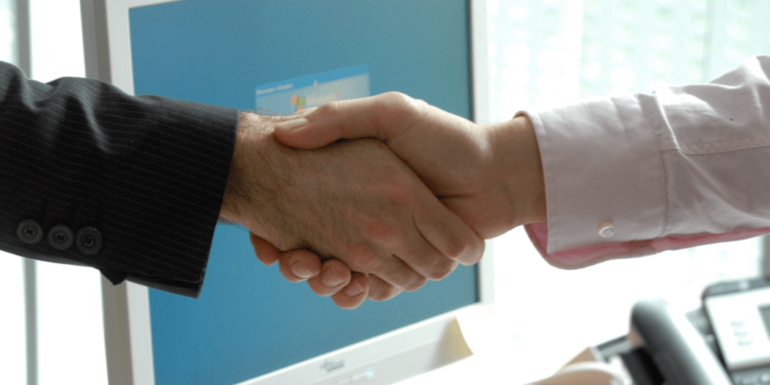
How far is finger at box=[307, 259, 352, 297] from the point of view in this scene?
974 mm

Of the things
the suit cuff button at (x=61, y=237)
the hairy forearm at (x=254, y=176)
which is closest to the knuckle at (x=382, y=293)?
the hairy forearm at (x=254, y=176)

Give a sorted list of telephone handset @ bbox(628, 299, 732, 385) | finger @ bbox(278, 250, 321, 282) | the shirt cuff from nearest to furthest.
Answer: telephone handset @ bbox(628, 299, 732, 385)
the shirt cuff
finger @ bbox(278, 250, 321, 282)

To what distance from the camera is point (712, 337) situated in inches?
30.7

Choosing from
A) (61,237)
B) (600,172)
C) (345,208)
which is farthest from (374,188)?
(61,237)

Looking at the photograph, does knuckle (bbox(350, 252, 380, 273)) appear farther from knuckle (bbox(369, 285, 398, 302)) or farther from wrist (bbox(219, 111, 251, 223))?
wrist (bbox(219, 111, 251, 223))

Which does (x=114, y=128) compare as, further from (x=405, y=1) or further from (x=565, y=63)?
(x=565, y=63)

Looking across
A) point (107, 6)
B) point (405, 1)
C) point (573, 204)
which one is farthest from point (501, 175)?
point (107, 6)

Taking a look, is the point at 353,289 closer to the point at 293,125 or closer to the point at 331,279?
the point at 331,279

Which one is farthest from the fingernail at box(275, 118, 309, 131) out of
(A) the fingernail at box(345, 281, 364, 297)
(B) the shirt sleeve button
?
(B) the shirt sleeve button

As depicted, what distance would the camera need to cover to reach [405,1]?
1069mm

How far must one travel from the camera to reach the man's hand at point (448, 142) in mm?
902

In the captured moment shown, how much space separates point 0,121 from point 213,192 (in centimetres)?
27

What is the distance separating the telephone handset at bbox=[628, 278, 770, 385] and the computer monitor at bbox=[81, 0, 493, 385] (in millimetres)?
492

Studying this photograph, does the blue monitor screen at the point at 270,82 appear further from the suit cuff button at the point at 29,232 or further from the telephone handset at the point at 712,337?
the telephone handset at the point at 712,337
